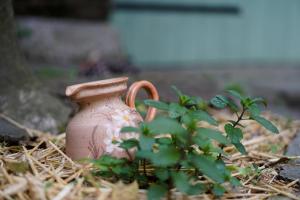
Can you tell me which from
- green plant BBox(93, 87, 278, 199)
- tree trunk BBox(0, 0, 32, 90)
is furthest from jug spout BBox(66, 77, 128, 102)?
tree trunk BBox(0, 0, 32, 90)

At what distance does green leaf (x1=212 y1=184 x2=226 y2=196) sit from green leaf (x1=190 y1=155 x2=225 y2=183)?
46mm

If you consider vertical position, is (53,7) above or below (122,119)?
above

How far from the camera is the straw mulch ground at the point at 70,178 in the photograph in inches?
44.3

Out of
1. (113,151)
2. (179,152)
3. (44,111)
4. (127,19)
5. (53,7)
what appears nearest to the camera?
(179,152)

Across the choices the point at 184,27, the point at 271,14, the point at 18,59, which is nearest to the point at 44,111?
the point at 18,59

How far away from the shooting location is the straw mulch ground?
112cm

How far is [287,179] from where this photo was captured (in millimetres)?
1368

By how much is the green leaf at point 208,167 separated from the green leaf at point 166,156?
51mm

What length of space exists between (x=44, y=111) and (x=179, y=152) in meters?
1.00

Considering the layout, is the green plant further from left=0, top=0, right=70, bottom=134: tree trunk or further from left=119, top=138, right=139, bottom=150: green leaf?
left=0, top=0, right=70, bottom=134: tree trunk

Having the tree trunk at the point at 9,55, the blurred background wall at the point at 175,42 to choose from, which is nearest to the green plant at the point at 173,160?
the tree trunk at the point at 9,55

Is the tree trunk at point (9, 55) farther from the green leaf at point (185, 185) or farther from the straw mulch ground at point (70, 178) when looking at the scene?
the green leaf at point (185, 185)

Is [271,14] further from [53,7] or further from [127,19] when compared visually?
[53,7]

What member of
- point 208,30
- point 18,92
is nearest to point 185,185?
point 18,92
